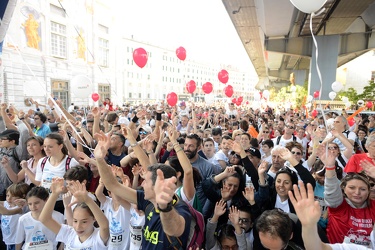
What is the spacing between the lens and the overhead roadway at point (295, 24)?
9617 mm

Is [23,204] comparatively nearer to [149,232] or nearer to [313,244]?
[149,232]

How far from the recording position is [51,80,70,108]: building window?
18719mm

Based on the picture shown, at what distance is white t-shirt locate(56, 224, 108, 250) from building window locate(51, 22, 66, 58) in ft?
62.0

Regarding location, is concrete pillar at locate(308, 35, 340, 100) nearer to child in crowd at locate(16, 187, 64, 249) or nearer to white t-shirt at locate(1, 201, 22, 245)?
child in crowd at locate(16, 187, 64, 249)

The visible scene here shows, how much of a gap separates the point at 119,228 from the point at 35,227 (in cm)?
83

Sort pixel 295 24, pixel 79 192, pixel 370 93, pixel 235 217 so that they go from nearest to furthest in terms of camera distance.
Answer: pixel 79 192
pixel 235 217
pixel 295 24
pixel 370 93

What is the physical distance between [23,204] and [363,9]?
48.3 ft

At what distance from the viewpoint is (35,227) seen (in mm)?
2471

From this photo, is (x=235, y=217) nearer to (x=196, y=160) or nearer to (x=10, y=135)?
(x=196, y=160)

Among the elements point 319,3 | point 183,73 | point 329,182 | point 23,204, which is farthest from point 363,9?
point 183,73

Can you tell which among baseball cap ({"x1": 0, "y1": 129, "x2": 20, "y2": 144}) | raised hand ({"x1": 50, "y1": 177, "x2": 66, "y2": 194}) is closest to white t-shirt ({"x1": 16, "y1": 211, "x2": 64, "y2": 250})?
raised hand ({"x1": 50, "y1": 177, "x2": 66, "y2": 194})

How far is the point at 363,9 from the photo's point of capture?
1188 cm

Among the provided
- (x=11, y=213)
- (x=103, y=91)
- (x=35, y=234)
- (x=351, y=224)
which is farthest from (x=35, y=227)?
(x=103, y=91)

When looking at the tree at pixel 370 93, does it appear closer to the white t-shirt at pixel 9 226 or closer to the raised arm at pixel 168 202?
the raised arm at pixel 168 202
